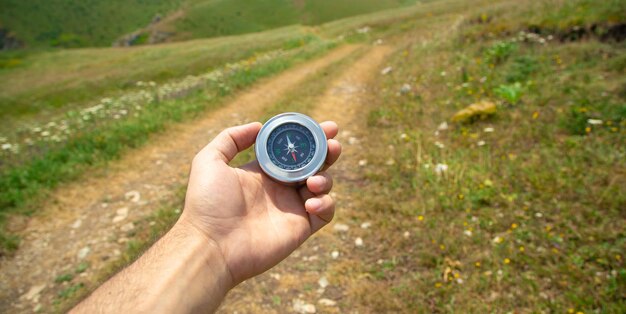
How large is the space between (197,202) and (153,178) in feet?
17.3

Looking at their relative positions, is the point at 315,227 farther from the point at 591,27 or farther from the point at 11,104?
the point at 11,104

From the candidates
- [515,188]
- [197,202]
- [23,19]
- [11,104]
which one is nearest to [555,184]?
[515,188]

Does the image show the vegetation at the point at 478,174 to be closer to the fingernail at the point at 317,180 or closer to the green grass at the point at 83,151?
the green grass at the point at 83,151

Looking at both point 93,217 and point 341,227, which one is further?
point 93,217

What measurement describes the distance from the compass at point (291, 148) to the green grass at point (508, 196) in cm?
207

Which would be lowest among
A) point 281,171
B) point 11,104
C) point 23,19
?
point 11,104

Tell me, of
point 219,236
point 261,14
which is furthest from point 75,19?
point 219,236

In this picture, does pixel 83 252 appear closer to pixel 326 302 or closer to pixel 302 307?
pixel 302 307

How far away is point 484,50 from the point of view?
39.0 ft

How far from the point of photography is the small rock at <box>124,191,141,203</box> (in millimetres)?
7126

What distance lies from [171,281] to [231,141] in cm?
142

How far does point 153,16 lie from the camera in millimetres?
112500

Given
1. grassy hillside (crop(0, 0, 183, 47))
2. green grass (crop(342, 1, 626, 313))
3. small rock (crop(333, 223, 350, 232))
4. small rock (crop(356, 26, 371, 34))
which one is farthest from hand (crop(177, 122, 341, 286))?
grassy hillside (crop(0, 0, 183, 47))

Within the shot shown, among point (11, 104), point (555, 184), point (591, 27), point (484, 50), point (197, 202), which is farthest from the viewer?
point (11, 104)
